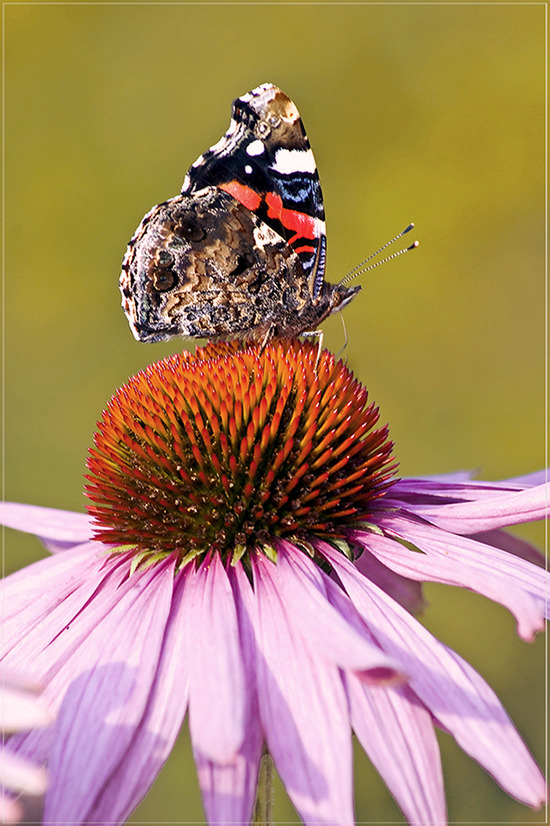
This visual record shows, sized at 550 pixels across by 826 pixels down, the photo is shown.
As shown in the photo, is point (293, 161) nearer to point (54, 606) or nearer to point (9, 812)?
point (54, 606)

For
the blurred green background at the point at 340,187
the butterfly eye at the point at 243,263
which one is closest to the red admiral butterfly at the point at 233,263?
the butterfly eye at the point at 243,263

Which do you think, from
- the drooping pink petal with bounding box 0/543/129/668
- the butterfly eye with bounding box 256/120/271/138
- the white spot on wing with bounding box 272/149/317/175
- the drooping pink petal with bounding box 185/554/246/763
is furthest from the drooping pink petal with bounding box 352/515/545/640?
the butterfly eye with bounding box 256/120/271/138

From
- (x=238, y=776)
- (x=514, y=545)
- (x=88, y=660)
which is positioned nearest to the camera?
(x=238, y=776)

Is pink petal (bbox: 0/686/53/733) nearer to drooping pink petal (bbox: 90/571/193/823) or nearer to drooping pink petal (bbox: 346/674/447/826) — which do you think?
drooping pink petal (bbox: 90/571/193/823)

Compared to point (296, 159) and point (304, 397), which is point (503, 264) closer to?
point (296, 159)

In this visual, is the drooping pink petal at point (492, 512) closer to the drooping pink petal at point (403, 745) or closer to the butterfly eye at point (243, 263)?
the drooping pink petal at point (403, 745)

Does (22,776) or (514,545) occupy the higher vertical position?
(514,545)

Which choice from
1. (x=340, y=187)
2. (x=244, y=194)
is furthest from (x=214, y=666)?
(x=340, y=187)
